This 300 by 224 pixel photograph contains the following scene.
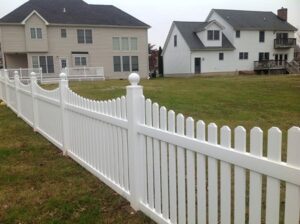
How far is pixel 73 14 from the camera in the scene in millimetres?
35938

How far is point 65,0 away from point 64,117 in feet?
113

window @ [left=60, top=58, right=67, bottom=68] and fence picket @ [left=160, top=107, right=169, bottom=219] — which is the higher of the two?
window @ [left=60, top=58, right=67, bottom=68]

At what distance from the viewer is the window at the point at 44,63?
33.4m

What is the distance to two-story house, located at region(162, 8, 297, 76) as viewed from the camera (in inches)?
1550

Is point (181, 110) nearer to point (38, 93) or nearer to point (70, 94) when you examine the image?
point (38, 93)

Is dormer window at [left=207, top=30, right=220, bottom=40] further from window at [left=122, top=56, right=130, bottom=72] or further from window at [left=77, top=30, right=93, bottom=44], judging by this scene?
window at [left=77, top=30, right=93, bottom=44]

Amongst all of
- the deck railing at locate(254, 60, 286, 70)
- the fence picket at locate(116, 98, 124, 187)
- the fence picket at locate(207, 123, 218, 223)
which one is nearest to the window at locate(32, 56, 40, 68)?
the deck railing at locate(254, 60, 286, 70)

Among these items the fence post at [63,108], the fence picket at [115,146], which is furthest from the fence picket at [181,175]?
the fence post at [63,108]

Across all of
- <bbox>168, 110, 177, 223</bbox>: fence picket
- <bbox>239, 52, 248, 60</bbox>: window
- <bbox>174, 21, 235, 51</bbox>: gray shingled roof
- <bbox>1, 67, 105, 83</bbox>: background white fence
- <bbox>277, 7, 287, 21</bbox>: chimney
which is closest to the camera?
<bbox>168, 110, 177, 223</bbox>: fence picket

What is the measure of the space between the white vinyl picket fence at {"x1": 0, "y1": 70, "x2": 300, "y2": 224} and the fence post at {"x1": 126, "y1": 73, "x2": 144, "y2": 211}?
1 cm

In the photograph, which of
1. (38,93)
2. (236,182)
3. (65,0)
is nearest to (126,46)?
(65,0)

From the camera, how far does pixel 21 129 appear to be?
941cm

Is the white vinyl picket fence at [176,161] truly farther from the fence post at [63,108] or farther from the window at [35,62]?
the window at [35,62]

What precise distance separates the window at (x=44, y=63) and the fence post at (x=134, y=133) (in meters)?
31.6
